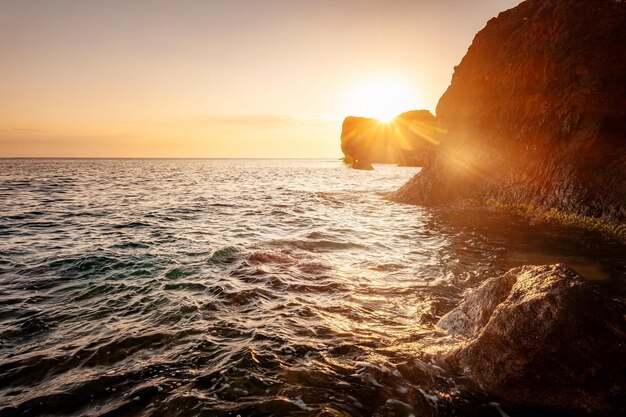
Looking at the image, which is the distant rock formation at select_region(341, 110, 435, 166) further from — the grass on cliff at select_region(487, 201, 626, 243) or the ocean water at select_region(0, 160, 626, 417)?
the ocean water at select_region(0, 160, 626, 417)

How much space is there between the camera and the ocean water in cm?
429

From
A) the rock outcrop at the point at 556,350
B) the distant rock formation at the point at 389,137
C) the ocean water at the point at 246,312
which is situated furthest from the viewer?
the distant rock formation at the point at 389,137

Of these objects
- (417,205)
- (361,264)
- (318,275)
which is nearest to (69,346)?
(318,275)

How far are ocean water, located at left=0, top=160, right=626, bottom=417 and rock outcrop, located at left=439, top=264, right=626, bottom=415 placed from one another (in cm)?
42

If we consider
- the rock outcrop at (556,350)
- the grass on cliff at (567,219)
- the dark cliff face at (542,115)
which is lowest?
the grass on cliff at (567,219)

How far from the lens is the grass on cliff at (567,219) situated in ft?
39.6

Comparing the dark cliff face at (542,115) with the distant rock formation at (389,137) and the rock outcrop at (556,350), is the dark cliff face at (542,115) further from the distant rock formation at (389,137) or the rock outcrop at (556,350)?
the distant rock formation at (389,137)

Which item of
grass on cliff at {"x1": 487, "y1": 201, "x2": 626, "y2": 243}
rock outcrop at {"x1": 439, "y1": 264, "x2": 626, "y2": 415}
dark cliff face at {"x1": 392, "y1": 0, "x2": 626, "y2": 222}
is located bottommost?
grass on cliff at {"x1": 487, "y1": 201, "x2": 626, "y2": 243}

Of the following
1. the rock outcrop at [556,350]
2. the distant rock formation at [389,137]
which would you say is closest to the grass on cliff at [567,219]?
the rock outcrop at [556,350]

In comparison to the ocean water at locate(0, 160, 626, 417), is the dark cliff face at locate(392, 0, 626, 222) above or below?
above

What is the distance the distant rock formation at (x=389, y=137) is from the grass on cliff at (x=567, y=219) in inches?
3665

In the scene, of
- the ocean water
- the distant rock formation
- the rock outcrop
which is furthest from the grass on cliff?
the distant rock formation

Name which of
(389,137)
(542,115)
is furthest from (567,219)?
(389,137)

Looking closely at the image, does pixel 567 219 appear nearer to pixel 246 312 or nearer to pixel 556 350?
pixel 556 350
